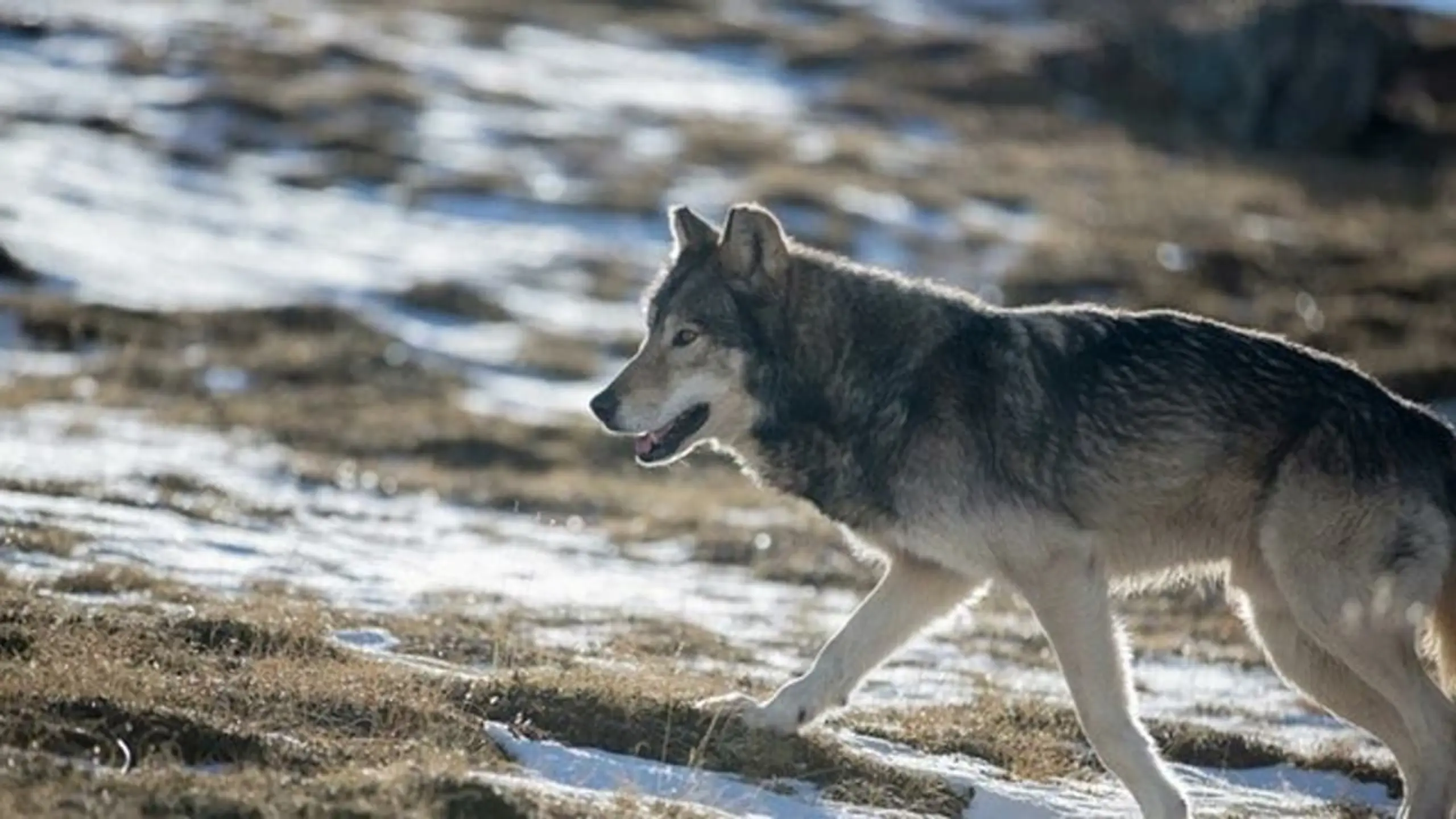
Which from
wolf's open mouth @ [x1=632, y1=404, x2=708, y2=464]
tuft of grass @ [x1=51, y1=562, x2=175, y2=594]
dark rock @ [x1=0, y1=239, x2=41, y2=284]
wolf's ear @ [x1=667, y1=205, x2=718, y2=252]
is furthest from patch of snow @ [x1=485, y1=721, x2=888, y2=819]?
dark rock @ [x1=0, y1=239, x2=41, y2=284]

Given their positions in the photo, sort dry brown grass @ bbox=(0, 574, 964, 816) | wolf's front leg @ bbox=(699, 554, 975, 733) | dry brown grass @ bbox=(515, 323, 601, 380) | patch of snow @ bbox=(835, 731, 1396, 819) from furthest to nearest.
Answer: dry brown grass @ bbox=(515, 323, 601, 380), wolf's front leg @ bbox=(699, 554, 975, 733), patch of snow @ bbox=(835, 731, 1396, 819), dry brown grass @ bbox=(0, 574, 964, 816)

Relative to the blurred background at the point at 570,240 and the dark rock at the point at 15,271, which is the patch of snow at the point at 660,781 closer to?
the blurred background at the point at 570,240

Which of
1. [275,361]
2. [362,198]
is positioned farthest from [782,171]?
[275,361]

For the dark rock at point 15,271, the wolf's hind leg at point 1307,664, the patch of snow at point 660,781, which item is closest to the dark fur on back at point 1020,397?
the wolf's hind leg at point 1307,664

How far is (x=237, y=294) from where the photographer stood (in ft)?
108

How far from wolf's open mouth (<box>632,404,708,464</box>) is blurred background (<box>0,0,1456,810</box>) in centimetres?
184

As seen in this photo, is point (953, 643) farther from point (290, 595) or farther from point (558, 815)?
point (558, 815)

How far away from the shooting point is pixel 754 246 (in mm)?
10484

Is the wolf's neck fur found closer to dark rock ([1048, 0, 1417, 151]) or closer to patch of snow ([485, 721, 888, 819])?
patch of snow ([485, 721, 888, 819])

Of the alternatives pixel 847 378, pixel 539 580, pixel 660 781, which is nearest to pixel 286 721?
pixel 660 781

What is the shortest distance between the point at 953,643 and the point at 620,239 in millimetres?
26528

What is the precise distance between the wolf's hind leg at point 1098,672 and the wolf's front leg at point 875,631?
72cm

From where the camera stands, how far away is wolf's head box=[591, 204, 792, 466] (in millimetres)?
10438

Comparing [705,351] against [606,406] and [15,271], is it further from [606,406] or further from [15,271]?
[15,271]
